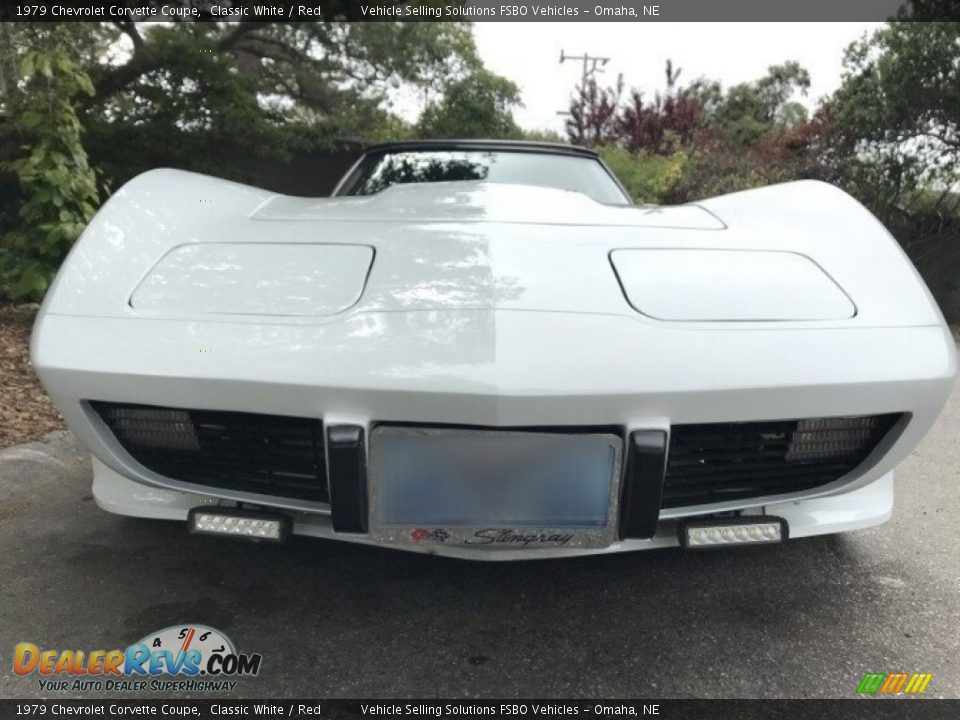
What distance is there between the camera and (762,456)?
1.40 meters

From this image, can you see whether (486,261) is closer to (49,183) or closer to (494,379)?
(494,379)

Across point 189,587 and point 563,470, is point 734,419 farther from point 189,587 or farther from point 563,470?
point 189,587

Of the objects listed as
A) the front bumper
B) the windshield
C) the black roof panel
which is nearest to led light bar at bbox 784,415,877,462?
the front bumper

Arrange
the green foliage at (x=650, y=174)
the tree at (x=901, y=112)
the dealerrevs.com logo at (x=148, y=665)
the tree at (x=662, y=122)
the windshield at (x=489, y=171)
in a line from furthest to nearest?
1. the tree at (x=662, y=122)
2. the green foliage at (x=650, y=174)
3. the tree at (x=901, y=112)
4. the windshield at (x=489, y=171)
5. the dealerrevs.com logo at (x=148, y=665)

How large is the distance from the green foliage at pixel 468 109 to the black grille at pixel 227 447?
36.9 feet

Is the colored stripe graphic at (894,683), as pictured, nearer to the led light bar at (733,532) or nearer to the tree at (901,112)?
the led light bar at (733,532)

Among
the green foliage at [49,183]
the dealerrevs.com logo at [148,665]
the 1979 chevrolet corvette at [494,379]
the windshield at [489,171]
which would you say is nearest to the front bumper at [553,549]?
the 1979 chevrolet corvette at [494,379]

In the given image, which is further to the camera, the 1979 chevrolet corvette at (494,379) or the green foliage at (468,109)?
the green foliage at (468,109)

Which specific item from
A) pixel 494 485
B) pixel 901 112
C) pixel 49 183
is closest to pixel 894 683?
pixel 494 485

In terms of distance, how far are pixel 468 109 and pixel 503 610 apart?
1168cm

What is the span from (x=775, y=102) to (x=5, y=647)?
24.5 m

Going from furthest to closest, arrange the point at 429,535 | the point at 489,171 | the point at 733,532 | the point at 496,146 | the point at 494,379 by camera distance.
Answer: the point at 496,146 < the point at 489,171 < the point at 733,532 < the point at 429,535 < the point at 494,379

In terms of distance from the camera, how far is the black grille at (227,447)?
1348 millimetres

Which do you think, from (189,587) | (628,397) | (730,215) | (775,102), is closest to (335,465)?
(628,397)
